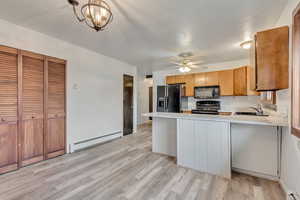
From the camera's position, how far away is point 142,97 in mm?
7410

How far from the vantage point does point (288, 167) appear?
1705mm

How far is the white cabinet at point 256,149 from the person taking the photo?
2.03 meters

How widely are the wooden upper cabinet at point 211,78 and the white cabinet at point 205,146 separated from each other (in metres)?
2.49

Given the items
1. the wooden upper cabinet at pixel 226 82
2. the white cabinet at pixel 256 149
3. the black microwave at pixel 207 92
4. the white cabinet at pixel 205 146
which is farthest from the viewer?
the black microwave at pixel 207 92

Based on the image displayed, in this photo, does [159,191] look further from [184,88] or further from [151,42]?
[184,88]

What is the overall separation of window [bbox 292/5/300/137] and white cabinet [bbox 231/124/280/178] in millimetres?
697

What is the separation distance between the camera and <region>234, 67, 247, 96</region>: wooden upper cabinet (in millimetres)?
3826

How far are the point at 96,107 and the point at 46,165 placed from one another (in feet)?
5.47

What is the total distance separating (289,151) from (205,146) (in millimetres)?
1012

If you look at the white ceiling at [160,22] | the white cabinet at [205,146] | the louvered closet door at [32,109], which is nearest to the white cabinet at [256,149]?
the white cabinet at [205,146]

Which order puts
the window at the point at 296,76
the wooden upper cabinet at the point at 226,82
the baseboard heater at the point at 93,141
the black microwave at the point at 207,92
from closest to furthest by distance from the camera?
the window at the point at 296,76 → the baseboard heater at the point at 93,141 → the wooden upper cabinet at the point at 226,82 → the black microwave at the point at 207,92

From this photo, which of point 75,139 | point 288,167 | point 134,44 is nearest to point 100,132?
point 75,139

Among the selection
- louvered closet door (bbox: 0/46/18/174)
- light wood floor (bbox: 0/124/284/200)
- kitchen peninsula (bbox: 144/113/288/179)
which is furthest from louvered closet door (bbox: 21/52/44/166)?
kitchen peninsula (bbox: 144/113/288/179)

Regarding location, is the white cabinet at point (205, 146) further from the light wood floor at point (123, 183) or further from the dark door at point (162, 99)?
the dark door at point (162, 99)
